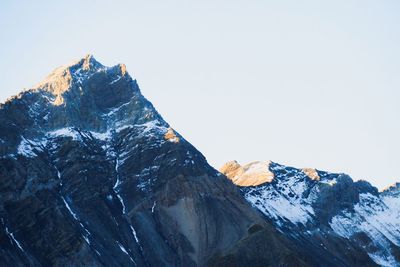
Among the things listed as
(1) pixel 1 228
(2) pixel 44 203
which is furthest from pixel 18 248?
(2) pixel 44 203

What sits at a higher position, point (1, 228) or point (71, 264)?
point (1, 228)

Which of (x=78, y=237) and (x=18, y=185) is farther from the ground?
(x=18, y=185)

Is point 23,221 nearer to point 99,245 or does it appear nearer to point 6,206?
point 6,206

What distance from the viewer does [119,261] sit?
196 metres

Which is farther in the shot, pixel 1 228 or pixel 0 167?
pixel 0 167

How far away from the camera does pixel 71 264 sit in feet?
615

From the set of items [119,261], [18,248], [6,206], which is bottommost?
[119,261]

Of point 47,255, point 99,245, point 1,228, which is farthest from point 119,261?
point 1,228

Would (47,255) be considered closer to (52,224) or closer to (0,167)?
(52,224)

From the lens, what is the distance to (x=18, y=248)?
183 metres

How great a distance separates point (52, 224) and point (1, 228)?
1538 cm

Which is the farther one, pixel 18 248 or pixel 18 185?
pixel 18 185

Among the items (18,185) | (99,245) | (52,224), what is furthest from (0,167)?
(99,245)

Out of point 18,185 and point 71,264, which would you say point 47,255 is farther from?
point 18,185
